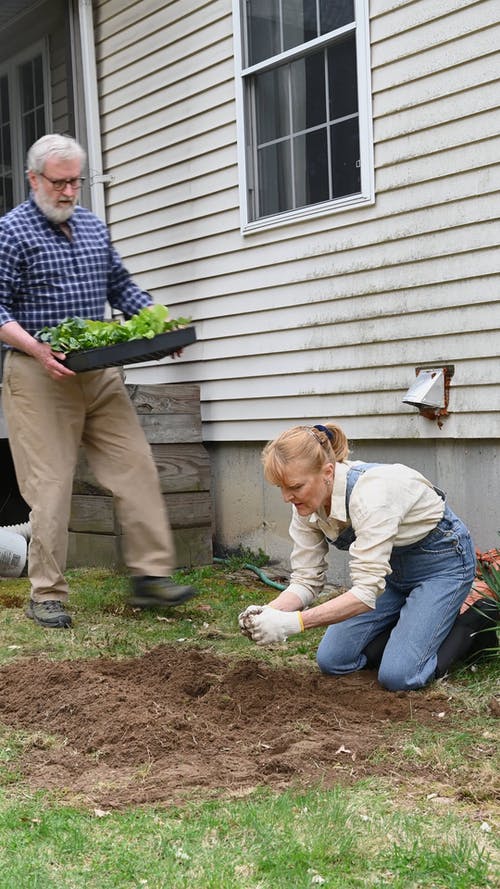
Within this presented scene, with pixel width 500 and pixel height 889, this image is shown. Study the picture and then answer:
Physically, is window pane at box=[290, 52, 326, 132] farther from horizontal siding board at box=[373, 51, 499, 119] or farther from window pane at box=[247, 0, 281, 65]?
horizontal siding board at box=[373, 51, 499, 119]

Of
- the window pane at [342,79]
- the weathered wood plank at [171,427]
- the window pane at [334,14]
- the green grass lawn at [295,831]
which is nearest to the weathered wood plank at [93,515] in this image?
the weathered wood plank at [171,427]

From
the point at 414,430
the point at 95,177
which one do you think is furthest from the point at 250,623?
the point at 95,177

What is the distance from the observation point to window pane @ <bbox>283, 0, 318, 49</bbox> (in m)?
6.48

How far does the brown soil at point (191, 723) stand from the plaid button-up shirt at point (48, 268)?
5.70 ft

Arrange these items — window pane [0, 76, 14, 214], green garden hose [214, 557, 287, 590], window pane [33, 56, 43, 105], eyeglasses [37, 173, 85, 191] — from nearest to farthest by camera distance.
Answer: eyeglasses [37, 173, 85, 191] < green garden hose [214, 557, 287, 590] < window pane [33, 56, 43, 105] < window pane [0, 76, 14, 214]

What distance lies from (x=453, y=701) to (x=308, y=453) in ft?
3.51

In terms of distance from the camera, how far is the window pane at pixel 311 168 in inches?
255

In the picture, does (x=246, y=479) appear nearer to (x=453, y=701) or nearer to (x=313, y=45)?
(x=313, y=45)

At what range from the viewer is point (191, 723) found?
3648mm

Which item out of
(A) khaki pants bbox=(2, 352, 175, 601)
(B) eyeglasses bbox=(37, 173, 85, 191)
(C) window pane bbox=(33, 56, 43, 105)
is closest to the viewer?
(B) eyeglasses bbox=(37, 173, 85, 191)

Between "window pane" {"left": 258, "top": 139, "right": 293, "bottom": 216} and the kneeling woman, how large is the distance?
→ 318 centimetres

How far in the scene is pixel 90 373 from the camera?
533 cm

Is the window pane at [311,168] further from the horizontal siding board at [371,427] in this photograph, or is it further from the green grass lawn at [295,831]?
the green grass lawn at [295,831]

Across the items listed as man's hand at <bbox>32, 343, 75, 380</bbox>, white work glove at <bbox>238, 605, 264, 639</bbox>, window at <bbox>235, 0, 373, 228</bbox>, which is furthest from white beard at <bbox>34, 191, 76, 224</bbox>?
white work glove at <bbox>238, 605, 264, 639</bbox>
